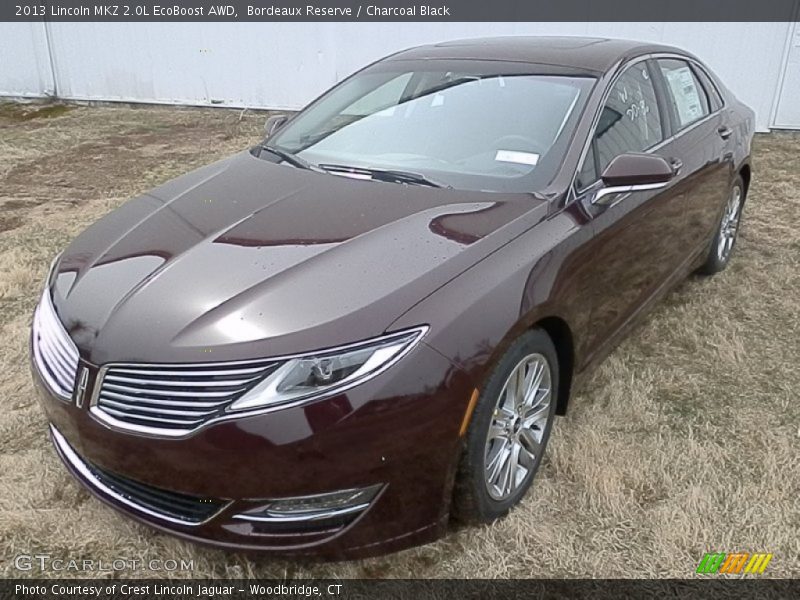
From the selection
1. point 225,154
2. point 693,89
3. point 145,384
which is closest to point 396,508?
point 145,384

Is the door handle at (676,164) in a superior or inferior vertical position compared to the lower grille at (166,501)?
superior

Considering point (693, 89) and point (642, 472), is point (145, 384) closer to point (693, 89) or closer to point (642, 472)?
point (642, 472)

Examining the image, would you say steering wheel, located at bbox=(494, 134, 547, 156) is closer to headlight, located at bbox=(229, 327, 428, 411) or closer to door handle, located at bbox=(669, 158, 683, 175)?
door handle, located at bbox=(669, 158, 683, 175)

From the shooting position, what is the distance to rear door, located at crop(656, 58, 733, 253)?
356cm

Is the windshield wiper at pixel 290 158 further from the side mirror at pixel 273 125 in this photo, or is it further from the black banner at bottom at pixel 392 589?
the black banner at bottom at pixel 392 589

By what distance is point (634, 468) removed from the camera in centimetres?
274

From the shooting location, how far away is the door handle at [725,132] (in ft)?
13.1

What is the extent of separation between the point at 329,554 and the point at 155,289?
0.95 m

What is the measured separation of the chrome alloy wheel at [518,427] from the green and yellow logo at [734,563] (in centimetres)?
64

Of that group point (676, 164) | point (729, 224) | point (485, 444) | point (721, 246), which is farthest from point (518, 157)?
point (729, 224)

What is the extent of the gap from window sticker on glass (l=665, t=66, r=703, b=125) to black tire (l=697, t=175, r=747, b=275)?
669 millimetres

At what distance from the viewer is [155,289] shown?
2.14m
